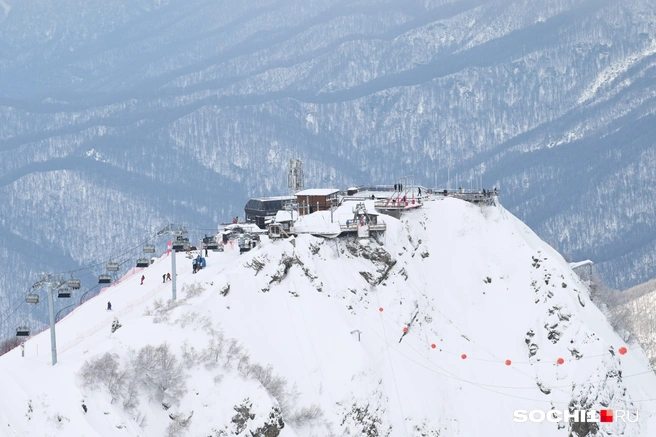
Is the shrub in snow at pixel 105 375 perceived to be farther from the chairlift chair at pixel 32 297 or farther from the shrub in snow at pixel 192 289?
the shrub in snow at pixel 192 289

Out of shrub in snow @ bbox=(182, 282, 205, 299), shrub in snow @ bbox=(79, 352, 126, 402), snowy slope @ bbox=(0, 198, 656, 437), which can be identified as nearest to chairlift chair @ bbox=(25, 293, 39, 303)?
snowy slope @ bbox=(0, 198, 656, 437)

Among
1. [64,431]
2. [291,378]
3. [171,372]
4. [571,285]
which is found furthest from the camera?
[571,285]

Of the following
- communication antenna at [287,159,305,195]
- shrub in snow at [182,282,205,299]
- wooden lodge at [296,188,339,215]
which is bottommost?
shrub in snow at [182,282,205,299]

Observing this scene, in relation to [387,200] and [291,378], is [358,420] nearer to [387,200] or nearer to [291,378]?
[291,378]

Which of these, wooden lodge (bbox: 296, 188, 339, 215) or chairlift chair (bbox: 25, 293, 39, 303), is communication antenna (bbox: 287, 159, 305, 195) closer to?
wooden lodge (bbox: 296, 188, 339, 215)

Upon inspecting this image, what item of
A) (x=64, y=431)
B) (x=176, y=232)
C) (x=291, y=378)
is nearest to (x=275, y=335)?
(x=291, y=378)

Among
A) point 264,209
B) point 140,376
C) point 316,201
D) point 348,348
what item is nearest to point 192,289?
point 348,348

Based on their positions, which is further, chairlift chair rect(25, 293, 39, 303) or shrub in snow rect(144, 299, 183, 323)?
shrub in snow rect(144, 299, 183, 323)

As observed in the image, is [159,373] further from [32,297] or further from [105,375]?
[32,297]
